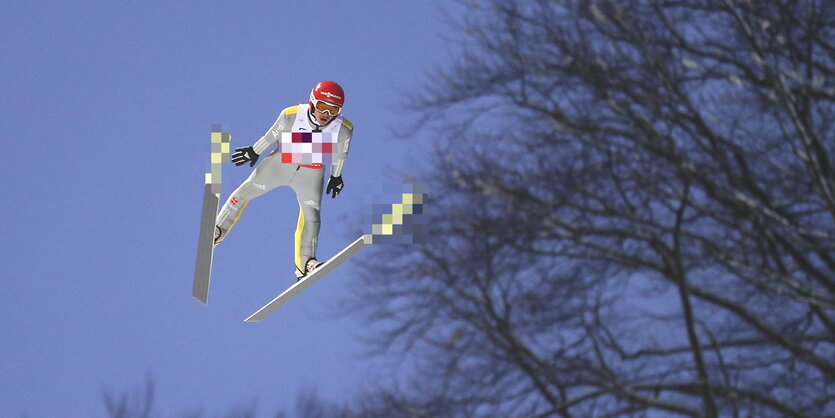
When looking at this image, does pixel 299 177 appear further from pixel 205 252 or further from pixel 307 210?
pixel 205 252

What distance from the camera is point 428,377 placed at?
364 inches

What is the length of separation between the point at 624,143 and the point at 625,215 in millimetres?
938

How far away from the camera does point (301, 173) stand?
6.93 metres

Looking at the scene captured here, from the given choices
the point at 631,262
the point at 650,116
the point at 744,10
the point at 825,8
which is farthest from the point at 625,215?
the point at 825,8

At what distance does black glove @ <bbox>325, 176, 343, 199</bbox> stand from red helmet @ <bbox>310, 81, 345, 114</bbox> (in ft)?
1.92

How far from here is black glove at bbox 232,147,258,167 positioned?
275 inches

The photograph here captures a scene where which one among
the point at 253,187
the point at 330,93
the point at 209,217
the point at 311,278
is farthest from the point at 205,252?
the point at 330,93

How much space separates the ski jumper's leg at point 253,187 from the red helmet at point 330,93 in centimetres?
58

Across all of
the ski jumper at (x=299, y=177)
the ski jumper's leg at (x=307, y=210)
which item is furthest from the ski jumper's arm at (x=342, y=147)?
the ski jumper's leg at (x=307, y=210)

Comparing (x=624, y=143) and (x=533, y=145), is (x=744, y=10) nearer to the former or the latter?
(x=624, y=143)

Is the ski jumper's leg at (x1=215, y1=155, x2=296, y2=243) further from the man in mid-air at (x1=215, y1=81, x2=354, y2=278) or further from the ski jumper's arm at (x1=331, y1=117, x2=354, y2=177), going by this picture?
the ski jumper's arm at (x1=331, y1=117, x2=354, y2=177)

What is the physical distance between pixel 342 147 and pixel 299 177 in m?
0.38

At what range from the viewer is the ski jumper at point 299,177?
22.7 feet

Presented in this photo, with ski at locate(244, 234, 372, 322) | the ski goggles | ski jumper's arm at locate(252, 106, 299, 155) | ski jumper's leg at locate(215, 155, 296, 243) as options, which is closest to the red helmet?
the ski goggles
